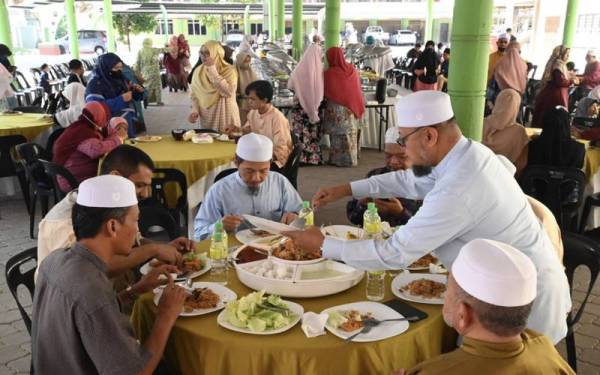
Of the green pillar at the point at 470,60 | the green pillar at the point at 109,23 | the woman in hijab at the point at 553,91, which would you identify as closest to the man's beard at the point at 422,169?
the green pillar at the point at 470,60

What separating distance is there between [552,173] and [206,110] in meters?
3.79

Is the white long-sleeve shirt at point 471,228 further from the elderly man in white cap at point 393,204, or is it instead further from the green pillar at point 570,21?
the green pillar at point 570,21

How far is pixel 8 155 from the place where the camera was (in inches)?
221

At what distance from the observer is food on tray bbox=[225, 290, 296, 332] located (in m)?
1.86

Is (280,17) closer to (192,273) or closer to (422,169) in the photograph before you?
(192,273)

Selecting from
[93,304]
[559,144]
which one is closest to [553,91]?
[559,144]

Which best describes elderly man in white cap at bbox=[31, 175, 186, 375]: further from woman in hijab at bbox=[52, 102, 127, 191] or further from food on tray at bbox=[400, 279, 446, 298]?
woman in hijab at bbox=[52, 102, 127, 191]

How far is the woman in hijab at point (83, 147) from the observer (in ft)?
14.5

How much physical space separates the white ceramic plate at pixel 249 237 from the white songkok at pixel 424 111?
1.00 m

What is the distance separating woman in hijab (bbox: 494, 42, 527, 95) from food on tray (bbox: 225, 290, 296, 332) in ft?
25.6

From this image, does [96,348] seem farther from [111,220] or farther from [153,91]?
[153,91]

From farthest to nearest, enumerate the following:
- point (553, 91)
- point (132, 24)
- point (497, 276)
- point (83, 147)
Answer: point (132, 24) < point (553, 91) < point (83, 147) < point (497, 276)

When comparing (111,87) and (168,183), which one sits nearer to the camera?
(168,183)

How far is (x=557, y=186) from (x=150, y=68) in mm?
10067
